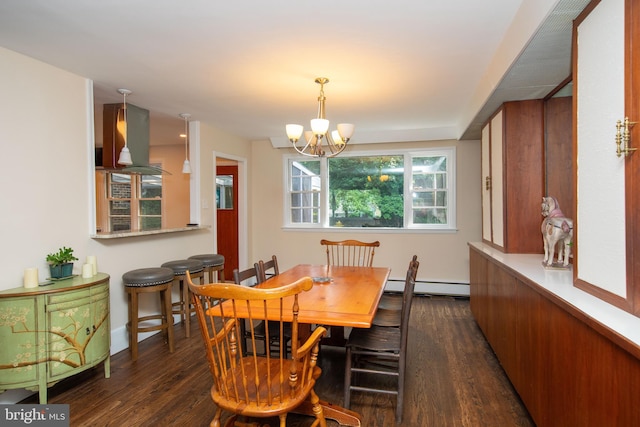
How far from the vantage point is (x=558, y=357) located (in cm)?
160

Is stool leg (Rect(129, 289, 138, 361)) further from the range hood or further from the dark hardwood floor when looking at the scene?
the range hood

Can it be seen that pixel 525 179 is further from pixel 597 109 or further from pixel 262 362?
pixel 262 362

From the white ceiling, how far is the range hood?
170 millimetres

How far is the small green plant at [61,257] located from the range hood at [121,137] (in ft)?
3.54

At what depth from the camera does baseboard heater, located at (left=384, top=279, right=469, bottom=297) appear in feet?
16.1

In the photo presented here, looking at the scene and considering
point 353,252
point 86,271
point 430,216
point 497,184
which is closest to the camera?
point 86,271

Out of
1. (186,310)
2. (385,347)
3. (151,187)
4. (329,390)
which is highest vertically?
(151,187)

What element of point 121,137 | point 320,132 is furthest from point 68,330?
point 320,132

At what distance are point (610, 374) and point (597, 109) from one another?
105 centimetres

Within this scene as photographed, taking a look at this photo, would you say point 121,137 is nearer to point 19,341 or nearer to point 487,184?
point 19,341

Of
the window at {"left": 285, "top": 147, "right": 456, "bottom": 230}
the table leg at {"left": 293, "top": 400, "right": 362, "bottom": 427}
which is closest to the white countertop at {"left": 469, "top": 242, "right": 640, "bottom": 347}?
the table leg at {"left": 293, "top": 400, "right": 362, "bottom": 427}

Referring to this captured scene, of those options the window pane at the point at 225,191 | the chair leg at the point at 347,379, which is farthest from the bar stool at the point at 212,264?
the chair leg at the point at 347,379

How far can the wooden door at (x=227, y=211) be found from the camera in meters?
5.75

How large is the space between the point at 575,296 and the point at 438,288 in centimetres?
354
